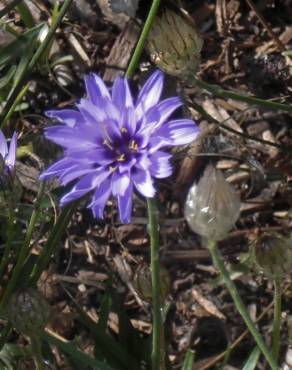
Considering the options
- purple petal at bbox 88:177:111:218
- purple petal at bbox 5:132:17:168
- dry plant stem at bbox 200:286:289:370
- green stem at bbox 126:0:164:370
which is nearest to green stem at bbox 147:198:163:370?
green stem at bbox 126:0:164:370

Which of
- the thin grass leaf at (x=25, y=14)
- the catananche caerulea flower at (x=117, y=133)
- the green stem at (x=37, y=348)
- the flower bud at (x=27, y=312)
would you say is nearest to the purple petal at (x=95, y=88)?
the catananche caerulea flower at (x=117, y=133)

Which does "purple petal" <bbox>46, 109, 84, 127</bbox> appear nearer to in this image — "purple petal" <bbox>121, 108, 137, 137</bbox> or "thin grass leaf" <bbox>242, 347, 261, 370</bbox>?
"purple petal" <bbox>121, 108, 137, 137</bbox>

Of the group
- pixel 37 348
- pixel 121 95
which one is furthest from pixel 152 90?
pixel 37 348

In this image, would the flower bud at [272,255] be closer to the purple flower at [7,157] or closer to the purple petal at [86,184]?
Result: the purple petal at [86,184]

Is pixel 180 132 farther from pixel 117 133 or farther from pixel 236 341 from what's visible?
pixel 236 341

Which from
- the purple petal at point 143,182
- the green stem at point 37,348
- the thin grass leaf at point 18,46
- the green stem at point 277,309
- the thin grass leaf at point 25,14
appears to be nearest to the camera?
the purple petal at point 143,182
